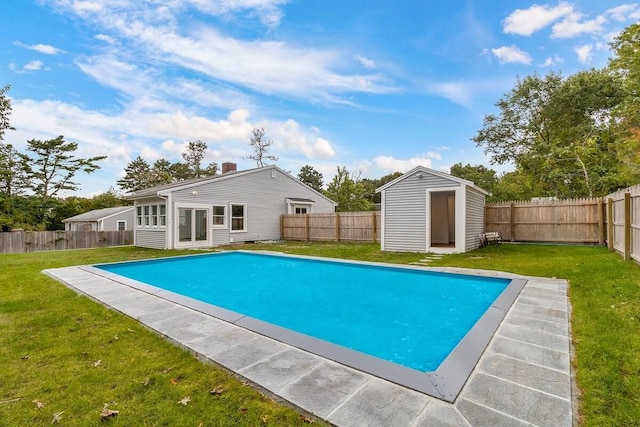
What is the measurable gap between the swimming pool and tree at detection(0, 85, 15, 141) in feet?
49.4

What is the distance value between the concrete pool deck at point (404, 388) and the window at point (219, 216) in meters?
12.1

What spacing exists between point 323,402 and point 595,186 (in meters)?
20.3

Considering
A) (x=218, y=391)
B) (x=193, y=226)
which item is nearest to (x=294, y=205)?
(x=193, y=226)

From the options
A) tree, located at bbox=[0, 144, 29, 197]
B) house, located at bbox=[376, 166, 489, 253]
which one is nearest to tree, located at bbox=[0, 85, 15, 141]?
tree, located at bbox=[0, 144, 29, 197]

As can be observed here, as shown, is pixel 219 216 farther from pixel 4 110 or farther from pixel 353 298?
pixel 4 110

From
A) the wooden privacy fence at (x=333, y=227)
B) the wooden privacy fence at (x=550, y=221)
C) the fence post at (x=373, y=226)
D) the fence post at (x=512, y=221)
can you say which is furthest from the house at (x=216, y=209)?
the fence post at (x=512, y=221)

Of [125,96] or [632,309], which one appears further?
[125,96]

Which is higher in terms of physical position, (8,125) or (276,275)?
(8,125)

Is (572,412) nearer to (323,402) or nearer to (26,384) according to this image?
(323,402)

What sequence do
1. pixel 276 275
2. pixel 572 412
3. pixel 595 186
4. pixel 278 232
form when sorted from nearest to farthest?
pixel 572 412, pixel 276 275, pixel 595 186, pixel 278 232

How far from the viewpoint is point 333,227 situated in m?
16.5

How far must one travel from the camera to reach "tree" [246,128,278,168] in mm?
30306

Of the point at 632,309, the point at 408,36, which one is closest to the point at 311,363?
the point at 632,309

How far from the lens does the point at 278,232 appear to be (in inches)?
745
